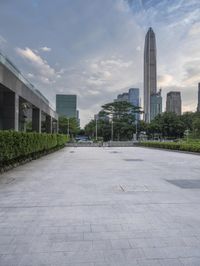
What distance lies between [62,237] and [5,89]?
1254 centimetres

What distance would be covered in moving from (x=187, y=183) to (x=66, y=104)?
75.9 m

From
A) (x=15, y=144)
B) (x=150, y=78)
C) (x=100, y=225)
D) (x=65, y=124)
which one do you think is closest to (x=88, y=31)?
(x=15, y=144)

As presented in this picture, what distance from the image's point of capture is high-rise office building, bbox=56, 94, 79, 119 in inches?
3187

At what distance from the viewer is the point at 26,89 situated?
18.1 metres

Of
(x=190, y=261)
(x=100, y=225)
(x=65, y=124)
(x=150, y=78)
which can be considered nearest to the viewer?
(x=190, y=261)

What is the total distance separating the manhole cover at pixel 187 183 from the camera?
23.7ft

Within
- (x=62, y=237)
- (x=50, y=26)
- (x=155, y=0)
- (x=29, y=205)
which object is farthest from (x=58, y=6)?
(x=62, y=237)

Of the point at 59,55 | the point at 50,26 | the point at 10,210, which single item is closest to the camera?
the point at 10,210

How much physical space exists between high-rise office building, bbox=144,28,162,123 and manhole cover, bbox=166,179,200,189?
97489 mm

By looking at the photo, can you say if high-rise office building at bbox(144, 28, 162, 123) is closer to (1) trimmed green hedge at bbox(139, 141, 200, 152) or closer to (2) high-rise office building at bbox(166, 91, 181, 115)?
(2) high-rise office building at bbox(166, 91, 181, 115)

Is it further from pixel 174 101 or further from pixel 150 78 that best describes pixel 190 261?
pixel 150 78

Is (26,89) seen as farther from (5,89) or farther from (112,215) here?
(112,215)

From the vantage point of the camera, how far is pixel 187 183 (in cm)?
770

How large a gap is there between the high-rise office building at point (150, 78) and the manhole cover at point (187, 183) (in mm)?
97489
